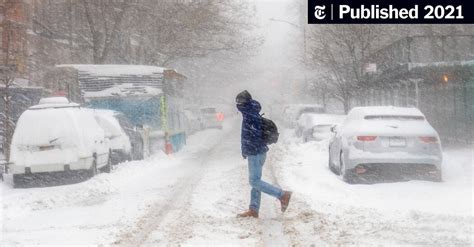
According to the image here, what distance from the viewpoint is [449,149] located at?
19688 millimetres

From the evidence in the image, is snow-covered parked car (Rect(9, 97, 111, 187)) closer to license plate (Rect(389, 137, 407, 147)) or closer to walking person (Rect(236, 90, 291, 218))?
walking person (Rect(236, 90, 291, 218))

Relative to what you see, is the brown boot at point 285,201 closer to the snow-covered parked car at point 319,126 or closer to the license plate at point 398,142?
the license plate at point 398,142

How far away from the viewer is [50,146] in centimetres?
1394

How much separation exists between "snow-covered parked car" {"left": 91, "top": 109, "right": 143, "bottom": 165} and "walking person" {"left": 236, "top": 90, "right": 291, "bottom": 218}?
8.93m

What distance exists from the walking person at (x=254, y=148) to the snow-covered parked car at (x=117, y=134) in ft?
29.3

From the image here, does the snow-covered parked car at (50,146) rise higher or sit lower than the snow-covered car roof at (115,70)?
lower

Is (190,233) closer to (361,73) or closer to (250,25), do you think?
(361,73)

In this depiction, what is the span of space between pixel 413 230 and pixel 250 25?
94.1 ft

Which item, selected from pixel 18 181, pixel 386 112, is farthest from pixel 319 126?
pixel 18 181

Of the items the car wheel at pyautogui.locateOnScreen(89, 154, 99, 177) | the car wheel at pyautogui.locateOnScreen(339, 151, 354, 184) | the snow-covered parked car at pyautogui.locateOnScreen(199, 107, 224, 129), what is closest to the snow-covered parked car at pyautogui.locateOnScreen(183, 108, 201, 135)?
the snow-covered parked car at pyautogui.locateOnScreen(199, 107, 224, 129)

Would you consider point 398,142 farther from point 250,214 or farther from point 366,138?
point 250,214

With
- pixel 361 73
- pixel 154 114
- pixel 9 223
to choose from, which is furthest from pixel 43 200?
pixel 361 73

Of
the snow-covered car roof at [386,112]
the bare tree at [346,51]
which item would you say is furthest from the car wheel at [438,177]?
the bare tree at [346,51]

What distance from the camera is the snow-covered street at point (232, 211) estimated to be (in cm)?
784
